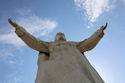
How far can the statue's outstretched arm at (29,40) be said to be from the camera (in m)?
5.85

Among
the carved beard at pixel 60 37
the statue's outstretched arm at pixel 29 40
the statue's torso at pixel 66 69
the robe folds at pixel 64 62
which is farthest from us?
the carved beard at pixel 60 37

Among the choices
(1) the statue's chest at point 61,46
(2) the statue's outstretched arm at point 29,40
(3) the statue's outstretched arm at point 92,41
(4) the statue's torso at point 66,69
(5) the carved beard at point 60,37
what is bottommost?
(4) the statue's torso at point 66,69

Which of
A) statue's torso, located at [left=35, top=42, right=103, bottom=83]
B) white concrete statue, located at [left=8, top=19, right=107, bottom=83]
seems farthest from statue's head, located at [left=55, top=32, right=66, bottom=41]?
statue's torso, located at [left=35, top=42, right=103, bottom=83]

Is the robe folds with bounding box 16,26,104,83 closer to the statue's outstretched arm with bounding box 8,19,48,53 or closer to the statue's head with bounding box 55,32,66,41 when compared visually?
the statue's outstretched arm with bounding box 8,19,48,53

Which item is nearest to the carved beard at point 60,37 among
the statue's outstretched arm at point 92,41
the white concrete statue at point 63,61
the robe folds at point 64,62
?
the white concrete statue at point 63,61

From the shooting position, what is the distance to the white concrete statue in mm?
4164

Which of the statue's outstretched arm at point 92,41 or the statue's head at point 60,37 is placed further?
the statue's head at point 60,37

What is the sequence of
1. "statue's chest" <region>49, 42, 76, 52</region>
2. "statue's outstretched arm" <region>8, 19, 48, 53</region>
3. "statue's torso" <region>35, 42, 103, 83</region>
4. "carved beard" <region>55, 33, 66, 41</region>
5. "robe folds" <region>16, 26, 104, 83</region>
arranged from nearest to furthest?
"statue's torso" <region>35, 42, 103, 83</region>, "robe folds" <region>16, 26, 104, 83</region>, "statue's chest" <region>49, 42, 76, 52</region>, "statue's outstretched arm" <region>8, 19, 48, 53</region>, "carved beard" <region>55, 33, 66, 41</region>

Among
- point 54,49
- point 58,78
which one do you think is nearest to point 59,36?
point 54,49

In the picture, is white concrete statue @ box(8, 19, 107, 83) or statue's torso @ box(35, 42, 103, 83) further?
white concrete statue @ box(8, 19, 107, 83)

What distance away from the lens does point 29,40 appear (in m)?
5.91

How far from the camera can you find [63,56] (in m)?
5.02

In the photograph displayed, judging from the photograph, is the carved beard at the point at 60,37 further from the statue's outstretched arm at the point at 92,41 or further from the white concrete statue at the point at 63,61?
the statue's outstretched arm at the point at 92,41

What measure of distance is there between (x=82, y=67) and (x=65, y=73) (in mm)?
593
